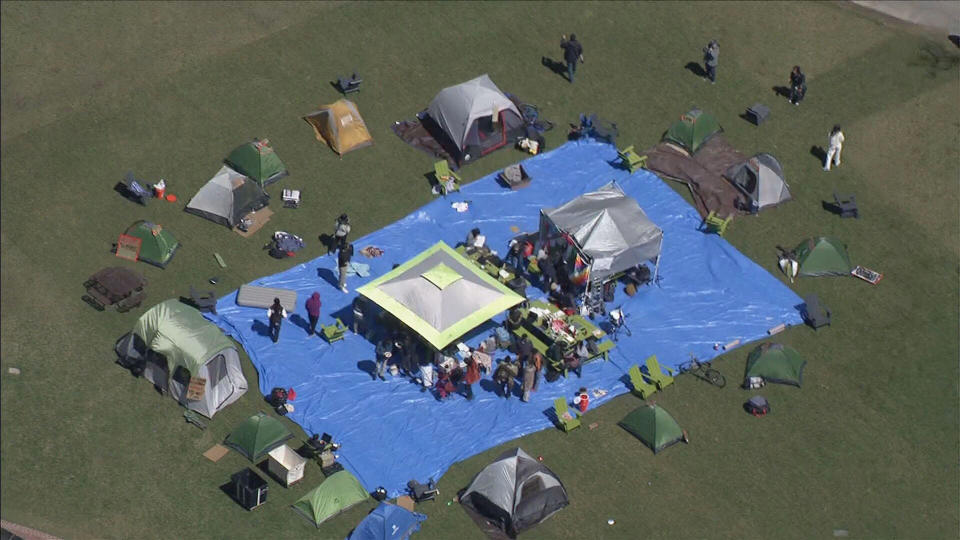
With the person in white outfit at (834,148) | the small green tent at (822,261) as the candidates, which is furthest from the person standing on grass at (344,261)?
the person in white outfit at (834,148)

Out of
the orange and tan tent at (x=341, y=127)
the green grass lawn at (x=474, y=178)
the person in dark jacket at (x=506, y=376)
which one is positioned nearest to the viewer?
the green grass lawn at (x=474, y=178)

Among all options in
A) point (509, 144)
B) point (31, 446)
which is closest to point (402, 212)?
point (509, 144)

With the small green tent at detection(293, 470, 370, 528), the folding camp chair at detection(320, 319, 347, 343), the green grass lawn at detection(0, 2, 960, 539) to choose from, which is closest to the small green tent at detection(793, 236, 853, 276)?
Result: the green grass lawn at detection(0, 2, 960, 539)

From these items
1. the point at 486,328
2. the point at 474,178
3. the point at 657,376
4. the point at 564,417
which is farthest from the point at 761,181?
the point at 564,417

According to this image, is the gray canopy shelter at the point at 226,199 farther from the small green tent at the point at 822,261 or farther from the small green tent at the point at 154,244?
the small green tent at the point at 822,261

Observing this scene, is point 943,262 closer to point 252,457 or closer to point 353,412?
point 353,412
